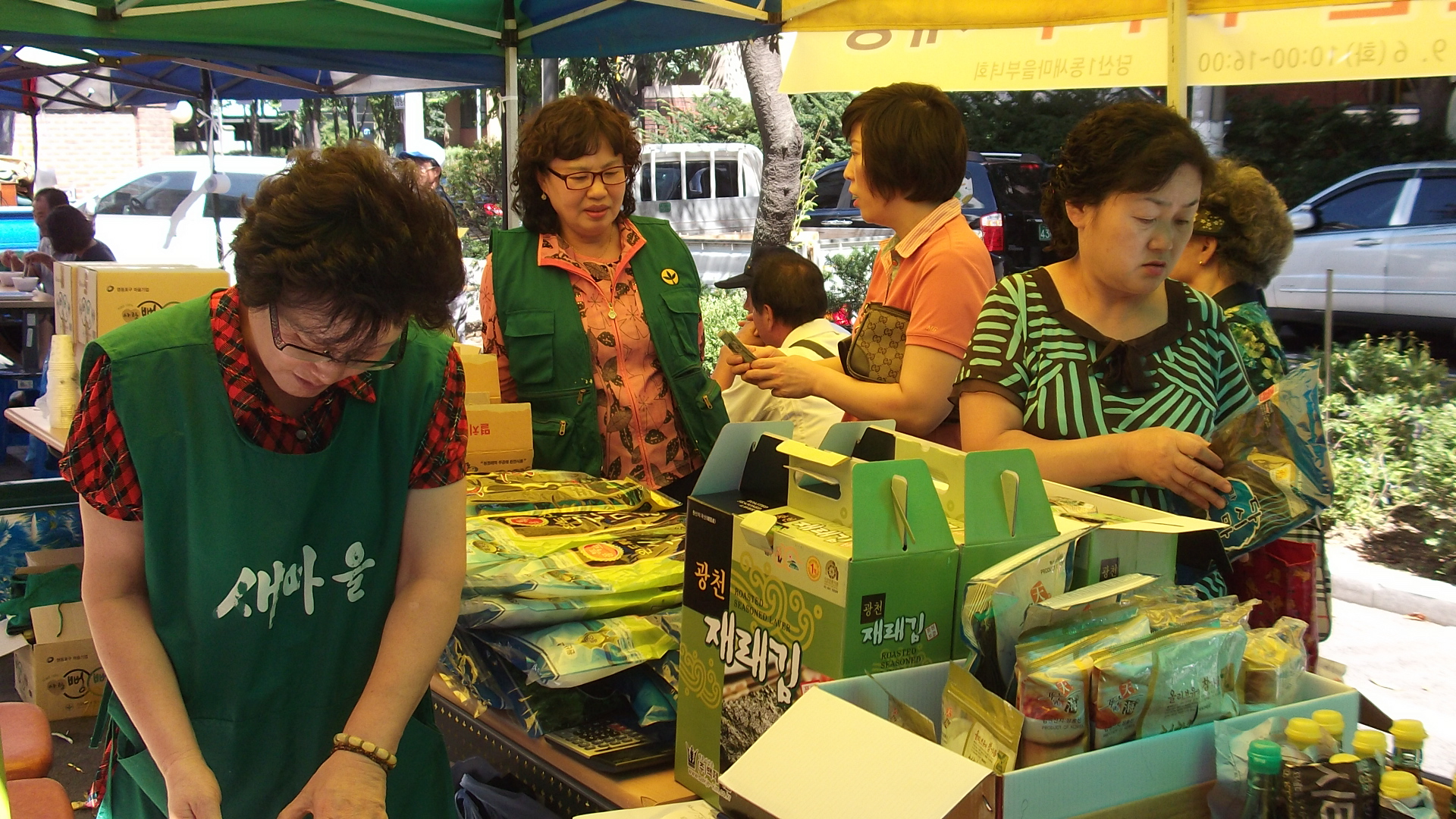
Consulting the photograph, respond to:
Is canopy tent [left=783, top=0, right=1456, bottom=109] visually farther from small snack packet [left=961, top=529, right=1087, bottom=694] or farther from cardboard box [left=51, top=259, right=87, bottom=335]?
cardboard box [left=51, top=259, right=87, bottom=335]

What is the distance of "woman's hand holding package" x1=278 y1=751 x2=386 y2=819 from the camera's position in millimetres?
1272

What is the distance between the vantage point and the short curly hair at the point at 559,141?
2.44m

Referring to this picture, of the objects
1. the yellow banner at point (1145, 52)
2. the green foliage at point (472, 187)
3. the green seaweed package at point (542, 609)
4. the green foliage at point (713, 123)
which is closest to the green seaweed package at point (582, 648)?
the green seaweed package at point (542, 609)

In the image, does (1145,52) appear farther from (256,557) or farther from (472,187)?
(472,187)

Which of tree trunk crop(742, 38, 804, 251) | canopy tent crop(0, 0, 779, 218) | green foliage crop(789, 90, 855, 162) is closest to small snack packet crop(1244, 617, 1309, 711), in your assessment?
canopy tent crop(0, 0, 779, 218)

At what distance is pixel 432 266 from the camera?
1216 mm

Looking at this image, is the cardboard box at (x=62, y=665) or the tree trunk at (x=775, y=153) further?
the tree trunk at (x=775, y=153)

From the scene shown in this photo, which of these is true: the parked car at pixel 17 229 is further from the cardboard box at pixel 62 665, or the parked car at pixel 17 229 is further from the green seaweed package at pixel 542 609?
the green seaweed package at pixel 542 609

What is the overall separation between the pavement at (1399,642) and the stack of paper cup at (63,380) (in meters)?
4.05

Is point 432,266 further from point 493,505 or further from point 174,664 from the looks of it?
point 493,505

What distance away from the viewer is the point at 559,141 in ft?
8.00

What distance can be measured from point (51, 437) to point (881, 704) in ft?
10.7

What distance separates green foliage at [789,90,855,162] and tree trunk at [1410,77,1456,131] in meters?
4.31

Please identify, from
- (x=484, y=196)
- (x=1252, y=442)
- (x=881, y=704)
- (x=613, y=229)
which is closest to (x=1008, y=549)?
(x=881, y=704)
